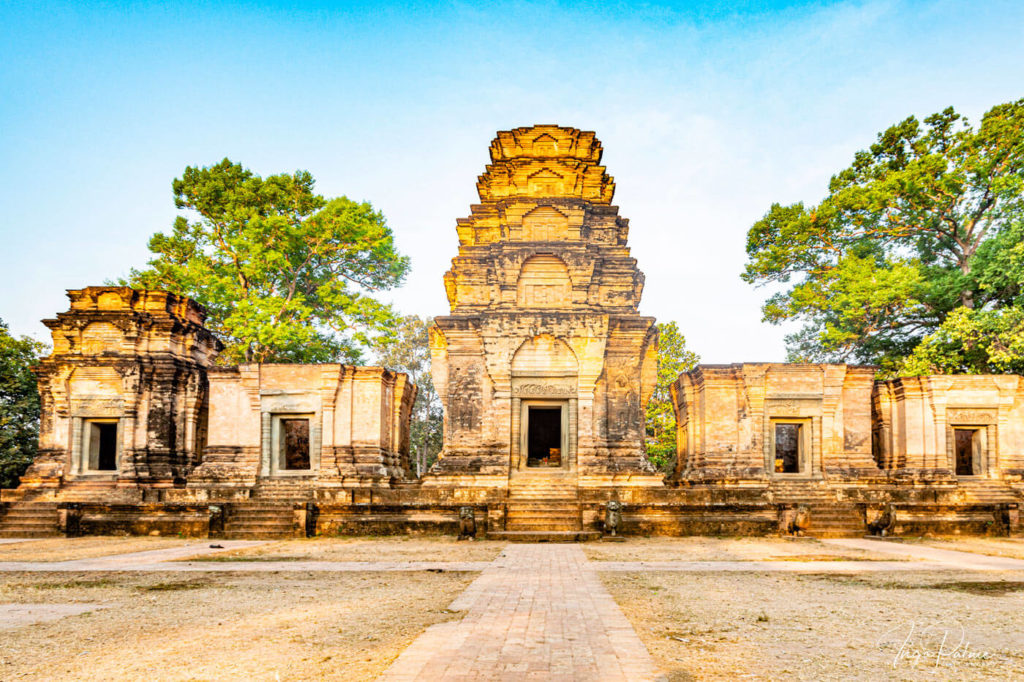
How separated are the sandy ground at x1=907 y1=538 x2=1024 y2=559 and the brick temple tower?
675 centimetres

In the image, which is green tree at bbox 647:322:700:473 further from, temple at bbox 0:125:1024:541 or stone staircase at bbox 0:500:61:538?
stone staircase at bbox 0:500:61:538

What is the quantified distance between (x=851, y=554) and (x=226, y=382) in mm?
17985

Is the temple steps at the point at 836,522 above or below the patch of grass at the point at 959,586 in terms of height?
below

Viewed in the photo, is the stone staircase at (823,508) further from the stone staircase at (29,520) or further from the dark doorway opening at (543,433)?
the stone staircase at (29,520)

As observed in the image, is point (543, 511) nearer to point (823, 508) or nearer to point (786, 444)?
point (823, 508)

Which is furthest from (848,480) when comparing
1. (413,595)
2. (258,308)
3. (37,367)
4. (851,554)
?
(37,367)

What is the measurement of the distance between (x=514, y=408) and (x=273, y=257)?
12422 millimetres

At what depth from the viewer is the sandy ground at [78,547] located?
14.2 meters

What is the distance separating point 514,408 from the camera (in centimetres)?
2064

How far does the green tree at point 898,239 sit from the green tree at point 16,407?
28.4 meters

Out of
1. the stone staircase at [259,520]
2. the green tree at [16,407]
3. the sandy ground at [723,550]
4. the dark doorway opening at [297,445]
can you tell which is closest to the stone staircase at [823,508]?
the sandy ground at [723,550]

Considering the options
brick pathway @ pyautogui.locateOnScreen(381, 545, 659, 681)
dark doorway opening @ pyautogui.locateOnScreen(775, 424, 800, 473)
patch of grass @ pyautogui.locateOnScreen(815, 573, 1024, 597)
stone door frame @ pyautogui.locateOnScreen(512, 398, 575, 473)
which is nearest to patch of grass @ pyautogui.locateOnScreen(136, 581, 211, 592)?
brick pathway @ pyautogui.locateOnScreen(381, 545, 659, 681)

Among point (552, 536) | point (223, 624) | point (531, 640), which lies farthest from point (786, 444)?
point (223, 624)

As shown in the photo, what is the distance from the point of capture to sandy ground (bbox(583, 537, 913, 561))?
13164 millimetres
